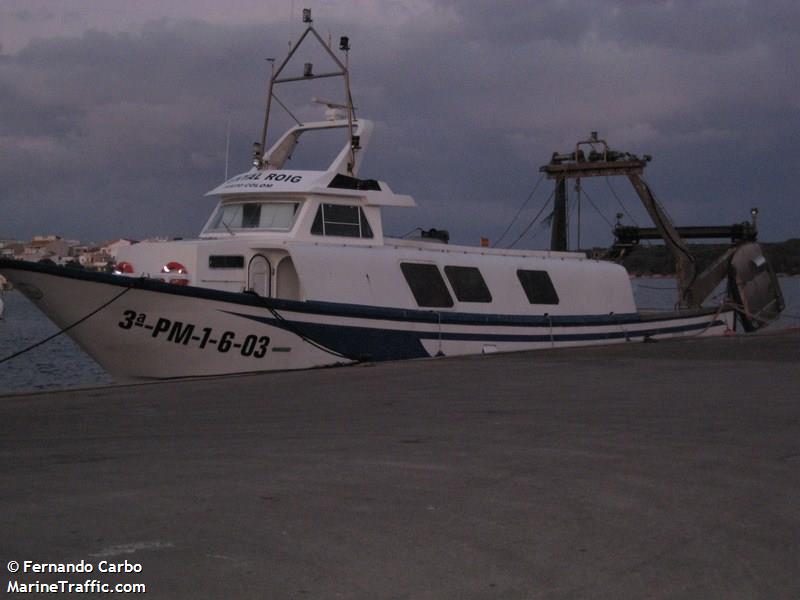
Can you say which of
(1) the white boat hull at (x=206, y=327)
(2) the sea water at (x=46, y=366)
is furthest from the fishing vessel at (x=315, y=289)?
(2) the sea water at (x=46, y=366)

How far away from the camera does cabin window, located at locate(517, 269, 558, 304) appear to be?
20.4 m

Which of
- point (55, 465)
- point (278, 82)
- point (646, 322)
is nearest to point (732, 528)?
point (55, 465)

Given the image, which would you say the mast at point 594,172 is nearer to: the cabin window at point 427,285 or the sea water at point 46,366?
the sea water at point 46,366

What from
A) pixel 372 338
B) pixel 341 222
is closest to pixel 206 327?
pixel 372 338

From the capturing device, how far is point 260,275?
16766 mm

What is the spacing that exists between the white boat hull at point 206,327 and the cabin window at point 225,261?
148 centimetres

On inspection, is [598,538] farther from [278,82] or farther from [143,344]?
[278,82]

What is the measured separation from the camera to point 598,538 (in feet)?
17.4

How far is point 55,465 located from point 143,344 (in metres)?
7.82

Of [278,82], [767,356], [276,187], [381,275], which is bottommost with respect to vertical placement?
[767,356]

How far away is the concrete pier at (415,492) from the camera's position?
15.3 feet

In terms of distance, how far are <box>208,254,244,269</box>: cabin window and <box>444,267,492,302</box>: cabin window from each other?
4.08 m

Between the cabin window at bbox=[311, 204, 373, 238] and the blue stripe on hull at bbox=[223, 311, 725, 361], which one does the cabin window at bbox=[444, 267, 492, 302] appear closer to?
the blue stripe on hull at bbox=[223, 311, 725, 361]

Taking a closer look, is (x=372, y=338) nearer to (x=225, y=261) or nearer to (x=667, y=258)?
(x=225, y=261)
